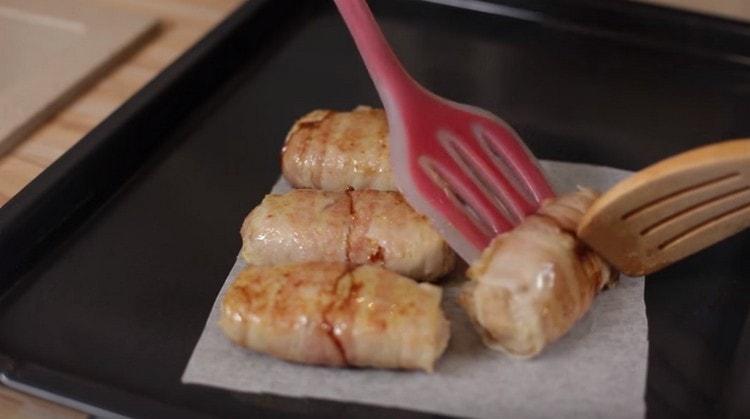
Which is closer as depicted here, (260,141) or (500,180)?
(500,180)

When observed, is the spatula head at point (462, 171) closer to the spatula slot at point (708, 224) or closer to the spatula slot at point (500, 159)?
the spatula slot at point (500, 159)

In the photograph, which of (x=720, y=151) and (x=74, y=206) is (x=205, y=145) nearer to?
(x=74, y=206)

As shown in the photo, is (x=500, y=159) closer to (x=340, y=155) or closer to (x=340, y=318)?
(x=340, y=155)

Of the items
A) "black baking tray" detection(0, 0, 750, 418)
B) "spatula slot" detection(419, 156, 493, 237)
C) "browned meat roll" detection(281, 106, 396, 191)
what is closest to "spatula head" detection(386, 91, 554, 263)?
"spatula slot" detection(419, 156, 493, 237)

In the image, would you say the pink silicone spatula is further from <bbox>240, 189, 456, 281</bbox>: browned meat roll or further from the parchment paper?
the parchment paper

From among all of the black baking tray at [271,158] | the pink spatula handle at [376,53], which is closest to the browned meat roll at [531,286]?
the black baking tray at [271,158]

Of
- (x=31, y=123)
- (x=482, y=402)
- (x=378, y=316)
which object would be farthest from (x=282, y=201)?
(x=31, y=123)
